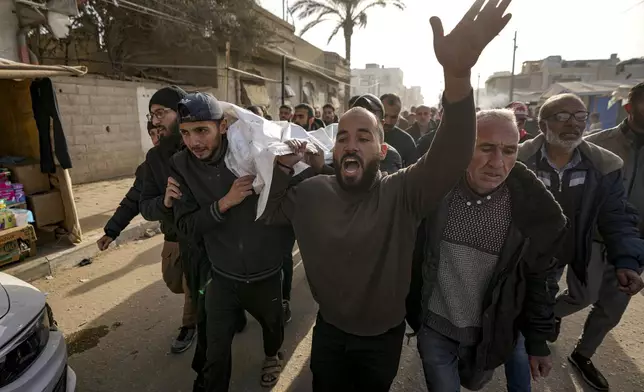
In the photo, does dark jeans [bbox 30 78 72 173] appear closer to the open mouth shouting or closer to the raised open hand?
the open mouth shouting

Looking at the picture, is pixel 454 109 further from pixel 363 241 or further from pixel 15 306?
pixel 15 306

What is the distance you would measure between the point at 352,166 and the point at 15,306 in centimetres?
186

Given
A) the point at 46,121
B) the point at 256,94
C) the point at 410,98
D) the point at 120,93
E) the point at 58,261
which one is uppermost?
the point at 410,98

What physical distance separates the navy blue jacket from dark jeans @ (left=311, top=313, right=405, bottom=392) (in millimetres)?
1400

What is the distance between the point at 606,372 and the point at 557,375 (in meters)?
0.39

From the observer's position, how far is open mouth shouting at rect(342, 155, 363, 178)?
156 cm

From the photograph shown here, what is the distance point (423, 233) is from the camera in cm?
180

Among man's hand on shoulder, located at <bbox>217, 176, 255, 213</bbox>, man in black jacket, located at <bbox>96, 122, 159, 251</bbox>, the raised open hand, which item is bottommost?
man in black jacket, located at <bbox>96, 122, 159, 251</bbox>

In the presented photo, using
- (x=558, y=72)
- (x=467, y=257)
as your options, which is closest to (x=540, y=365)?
(x=467, y=257)

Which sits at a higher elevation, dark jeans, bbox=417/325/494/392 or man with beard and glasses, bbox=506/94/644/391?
man with beard and glasses, bbox=506/94/644/391

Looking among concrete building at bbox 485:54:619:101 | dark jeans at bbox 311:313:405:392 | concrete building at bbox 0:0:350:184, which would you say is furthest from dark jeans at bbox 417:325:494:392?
concrete building at bbox 485:54:619:101

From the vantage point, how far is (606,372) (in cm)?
274

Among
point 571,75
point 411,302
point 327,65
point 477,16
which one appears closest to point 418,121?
point 411,302

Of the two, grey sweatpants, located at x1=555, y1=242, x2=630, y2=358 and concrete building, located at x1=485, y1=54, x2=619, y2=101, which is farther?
concrete building, located at x1=485, y1=54, x2=619, y2=101
